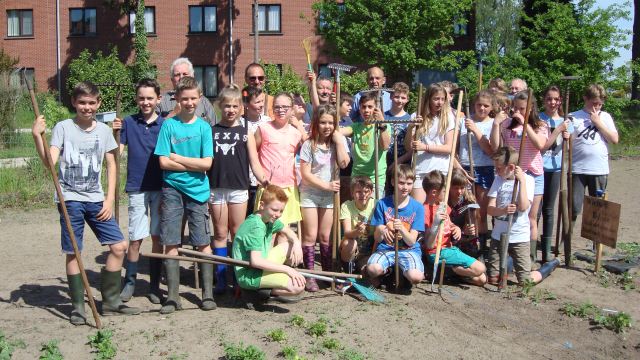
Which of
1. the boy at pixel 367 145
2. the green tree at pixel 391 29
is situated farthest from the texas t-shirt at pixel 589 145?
the green tree at pixel 391 29

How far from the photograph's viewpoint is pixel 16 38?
27.7 m

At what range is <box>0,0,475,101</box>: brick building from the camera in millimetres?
26734

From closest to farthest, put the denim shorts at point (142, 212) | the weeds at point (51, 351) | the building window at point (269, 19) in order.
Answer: the weeds at point (51, 351), the denim shorts at point (142, 212), the building window at point (269, 19)

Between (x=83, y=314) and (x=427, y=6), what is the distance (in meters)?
19.7

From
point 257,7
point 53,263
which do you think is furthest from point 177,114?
point 257,7

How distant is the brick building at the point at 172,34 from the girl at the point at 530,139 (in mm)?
21534

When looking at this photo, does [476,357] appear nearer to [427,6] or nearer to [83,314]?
[83,314]

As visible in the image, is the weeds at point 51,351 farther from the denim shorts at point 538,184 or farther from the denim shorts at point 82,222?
the denim shorts at point 538,184

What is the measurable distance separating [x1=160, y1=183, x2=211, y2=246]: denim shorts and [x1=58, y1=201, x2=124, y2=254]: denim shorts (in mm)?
390

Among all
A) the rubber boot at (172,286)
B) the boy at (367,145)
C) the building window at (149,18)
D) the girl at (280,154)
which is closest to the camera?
the rubber boot at (172,286)

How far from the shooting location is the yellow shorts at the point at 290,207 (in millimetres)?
5129

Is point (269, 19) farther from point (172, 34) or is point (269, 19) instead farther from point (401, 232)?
point (401, 232)

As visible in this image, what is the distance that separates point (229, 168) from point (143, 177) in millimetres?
766

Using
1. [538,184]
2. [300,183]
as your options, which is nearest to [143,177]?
[300,183]
